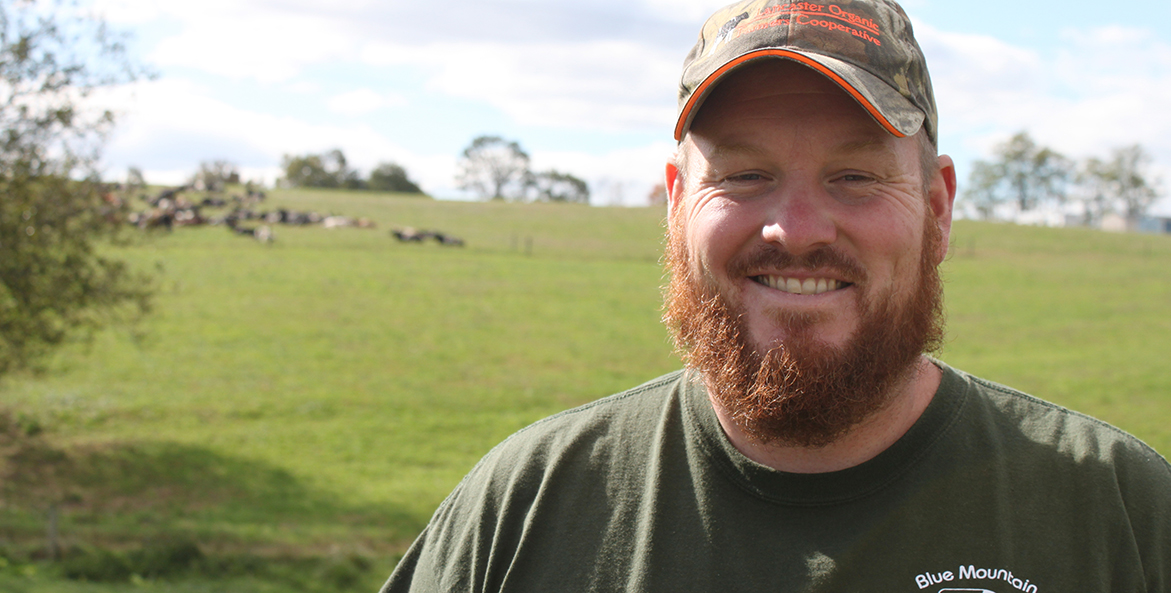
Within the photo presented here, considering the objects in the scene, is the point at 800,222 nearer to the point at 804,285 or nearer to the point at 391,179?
the point at 804,285

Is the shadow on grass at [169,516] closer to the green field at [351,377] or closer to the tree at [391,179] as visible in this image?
the green field at [351,377]

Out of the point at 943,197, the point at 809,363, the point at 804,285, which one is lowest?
the point at 809,363

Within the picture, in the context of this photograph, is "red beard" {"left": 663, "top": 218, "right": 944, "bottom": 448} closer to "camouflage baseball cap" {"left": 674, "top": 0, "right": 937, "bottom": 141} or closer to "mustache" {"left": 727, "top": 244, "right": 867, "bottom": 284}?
"mustache" {"left": 727, "top": 244, "right": 867, "bottom": 284}

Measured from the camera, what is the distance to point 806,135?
89.5 inches

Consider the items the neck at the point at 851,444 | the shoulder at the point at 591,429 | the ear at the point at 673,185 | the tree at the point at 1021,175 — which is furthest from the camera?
the tree at the point at 1021,175

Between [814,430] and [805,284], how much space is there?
0.37m

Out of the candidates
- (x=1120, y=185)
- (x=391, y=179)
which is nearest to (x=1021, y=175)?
(x=1120, y=185)

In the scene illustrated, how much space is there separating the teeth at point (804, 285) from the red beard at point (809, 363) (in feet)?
0.14

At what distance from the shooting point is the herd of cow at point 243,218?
46.2 metres

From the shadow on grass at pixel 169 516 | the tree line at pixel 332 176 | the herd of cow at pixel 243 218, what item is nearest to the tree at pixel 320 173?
the tree line at pixel 332 176

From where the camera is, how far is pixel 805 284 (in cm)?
224

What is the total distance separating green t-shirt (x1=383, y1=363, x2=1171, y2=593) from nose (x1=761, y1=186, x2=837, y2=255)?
0.50m

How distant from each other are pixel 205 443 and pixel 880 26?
17223 millimetres

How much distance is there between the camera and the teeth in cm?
224
